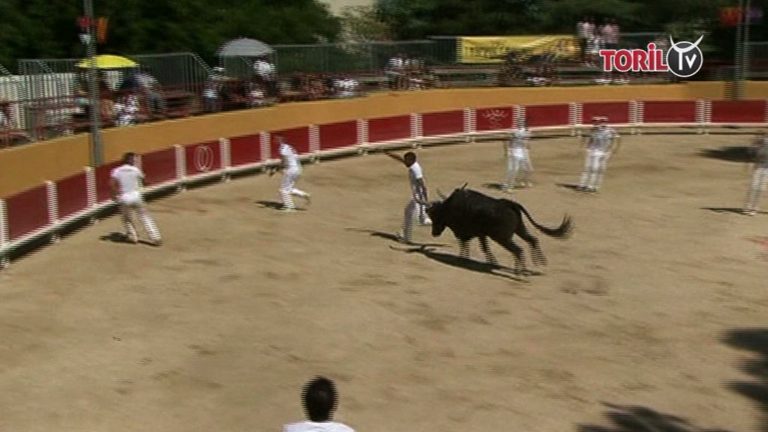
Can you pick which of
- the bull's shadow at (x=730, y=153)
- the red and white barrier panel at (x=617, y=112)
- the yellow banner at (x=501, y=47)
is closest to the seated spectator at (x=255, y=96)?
the yellow banner at (x=501, y=47)

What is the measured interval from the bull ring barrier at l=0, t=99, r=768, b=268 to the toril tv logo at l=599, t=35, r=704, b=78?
111 inches

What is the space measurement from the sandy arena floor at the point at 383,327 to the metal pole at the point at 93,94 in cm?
174

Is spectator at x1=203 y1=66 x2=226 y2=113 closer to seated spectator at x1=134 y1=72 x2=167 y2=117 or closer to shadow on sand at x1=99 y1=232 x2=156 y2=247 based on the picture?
seated spectator at x1=134 y1=72 x2=167 y2=117

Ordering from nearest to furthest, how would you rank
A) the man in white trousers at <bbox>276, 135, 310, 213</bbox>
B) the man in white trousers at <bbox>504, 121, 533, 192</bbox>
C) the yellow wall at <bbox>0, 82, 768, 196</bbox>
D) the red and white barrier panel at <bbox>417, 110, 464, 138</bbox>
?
1. the yellow wall at <bbox>0, 82, 768, 196</bbox>
2. the man in white trousers at <bbox>276, 135, 310, 213</bbox>
3. the man in white trousers at <bbox>504, 121, 533, 192</bbox>
4. the red and white barrier panel at <bbox>417, 110, 464, 138</bbox>

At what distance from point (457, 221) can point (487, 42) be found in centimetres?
2517

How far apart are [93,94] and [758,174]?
42.5 feet

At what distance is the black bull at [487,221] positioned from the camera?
15391 millimetres

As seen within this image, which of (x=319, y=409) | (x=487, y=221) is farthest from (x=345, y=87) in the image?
(x=319, y=409)

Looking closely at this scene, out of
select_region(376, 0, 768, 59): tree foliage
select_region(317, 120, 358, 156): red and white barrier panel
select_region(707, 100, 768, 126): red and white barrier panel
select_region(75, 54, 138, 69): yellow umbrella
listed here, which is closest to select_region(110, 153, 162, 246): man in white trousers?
select_region(75, 54, 138, 69): yellow umbrella

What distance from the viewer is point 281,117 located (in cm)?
3002

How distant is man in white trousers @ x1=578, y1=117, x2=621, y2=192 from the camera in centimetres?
2339

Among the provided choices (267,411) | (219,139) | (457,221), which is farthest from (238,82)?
(267,411)

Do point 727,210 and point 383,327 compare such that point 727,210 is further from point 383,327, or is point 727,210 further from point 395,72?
point 395,72

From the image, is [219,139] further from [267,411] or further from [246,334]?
[267,411]
